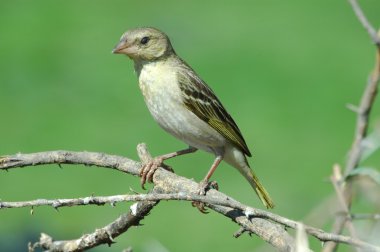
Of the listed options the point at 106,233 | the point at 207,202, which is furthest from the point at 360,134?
the point at 106,233

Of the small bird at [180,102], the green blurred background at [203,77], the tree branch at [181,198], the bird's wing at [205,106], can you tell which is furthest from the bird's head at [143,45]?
the green blurred background at [203,77]

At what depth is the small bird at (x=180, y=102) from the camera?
478cm

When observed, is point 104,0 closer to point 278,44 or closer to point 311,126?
point 278,44

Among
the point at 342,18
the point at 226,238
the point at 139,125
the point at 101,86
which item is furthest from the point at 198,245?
the point at 342,18

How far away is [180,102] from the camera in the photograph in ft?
15.9

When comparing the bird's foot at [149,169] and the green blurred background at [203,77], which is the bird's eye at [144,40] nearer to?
the bird's foot at [149,169]

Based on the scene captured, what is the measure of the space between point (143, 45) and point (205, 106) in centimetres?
46

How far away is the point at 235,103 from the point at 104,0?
380 cm

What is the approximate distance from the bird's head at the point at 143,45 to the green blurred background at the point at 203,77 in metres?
2.11

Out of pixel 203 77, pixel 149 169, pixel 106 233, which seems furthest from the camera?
pixel 203 77

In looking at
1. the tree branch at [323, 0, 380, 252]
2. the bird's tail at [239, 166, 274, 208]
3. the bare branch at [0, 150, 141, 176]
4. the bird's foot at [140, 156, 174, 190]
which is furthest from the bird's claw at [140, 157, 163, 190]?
the tree branch at [323, 0, 380, 252]

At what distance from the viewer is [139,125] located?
1040 centimetres

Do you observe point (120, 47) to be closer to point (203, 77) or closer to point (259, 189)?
point (259, 189)

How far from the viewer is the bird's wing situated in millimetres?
4930
